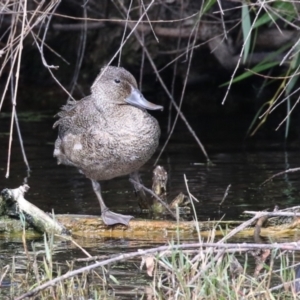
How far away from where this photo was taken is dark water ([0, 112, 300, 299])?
510 centimetres

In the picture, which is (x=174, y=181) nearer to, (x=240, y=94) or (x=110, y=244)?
(x=110, y=244)

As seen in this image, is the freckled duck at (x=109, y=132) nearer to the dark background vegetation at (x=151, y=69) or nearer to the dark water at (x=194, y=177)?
the dark water at (x=194, y=177)

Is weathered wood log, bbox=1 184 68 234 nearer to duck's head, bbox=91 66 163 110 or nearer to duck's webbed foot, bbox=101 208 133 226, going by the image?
duck's webbed foot, bbox=101 208 133 226

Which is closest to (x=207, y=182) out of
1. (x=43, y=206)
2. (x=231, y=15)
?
(x=43, y=206)

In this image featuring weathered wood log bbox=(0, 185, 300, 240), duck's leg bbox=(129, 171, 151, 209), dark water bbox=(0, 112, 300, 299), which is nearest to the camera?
weathered wood log bbox=(0, 185, 300, 240)

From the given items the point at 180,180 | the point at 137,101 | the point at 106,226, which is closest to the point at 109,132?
the point at 137,101

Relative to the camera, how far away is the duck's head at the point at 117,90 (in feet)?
19.0

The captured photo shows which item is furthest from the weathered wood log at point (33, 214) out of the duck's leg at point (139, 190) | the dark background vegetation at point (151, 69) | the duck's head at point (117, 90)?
the dark background vegetation at point (151, 69)

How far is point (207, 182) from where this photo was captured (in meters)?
6.81

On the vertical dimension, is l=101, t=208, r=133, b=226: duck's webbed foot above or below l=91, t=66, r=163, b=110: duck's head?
below

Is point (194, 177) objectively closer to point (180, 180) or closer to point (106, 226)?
point (180, 180)

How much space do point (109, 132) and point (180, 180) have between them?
1.69 m

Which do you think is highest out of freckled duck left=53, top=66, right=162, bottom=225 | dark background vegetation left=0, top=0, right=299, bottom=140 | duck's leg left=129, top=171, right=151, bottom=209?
dark background vegetation left=0, top=0, right=299, bottom=140

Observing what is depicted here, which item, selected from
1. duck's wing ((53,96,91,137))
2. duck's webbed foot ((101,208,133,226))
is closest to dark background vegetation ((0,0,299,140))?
duck's wing ((53,96,91,137))
